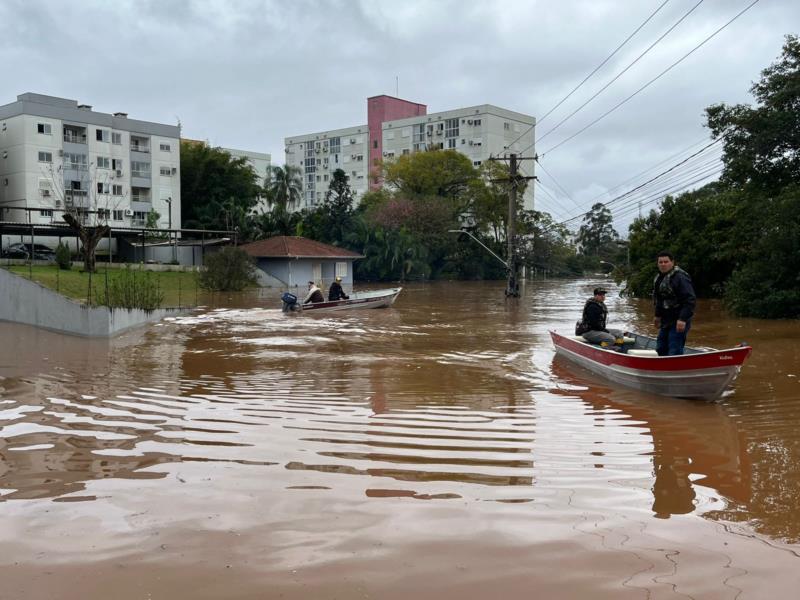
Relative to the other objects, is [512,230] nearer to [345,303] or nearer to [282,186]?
[345,303]

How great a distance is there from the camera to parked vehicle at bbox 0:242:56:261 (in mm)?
48906

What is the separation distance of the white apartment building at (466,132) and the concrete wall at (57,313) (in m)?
76.4

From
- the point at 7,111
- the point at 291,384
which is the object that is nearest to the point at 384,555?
the point at 291,384

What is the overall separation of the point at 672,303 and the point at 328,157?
368ft

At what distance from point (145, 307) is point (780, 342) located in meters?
18.8

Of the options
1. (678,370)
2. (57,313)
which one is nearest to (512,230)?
(57,313)

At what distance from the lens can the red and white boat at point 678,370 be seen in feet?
33.1

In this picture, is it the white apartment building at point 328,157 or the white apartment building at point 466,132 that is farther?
the white apartment building at point 328,157

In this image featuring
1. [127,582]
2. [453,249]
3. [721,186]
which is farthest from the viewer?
[453,249]

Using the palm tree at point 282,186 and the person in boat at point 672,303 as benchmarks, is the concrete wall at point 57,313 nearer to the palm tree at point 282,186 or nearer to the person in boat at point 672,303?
the person in boat at point 672,303

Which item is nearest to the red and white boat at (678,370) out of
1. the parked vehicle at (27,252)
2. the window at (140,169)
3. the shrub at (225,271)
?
the shrub at (225,271)

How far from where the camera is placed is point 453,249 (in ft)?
248

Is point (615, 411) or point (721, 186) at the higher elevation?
point (721, 186)

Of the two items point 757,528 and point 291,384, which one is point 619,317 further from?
point 757,528
